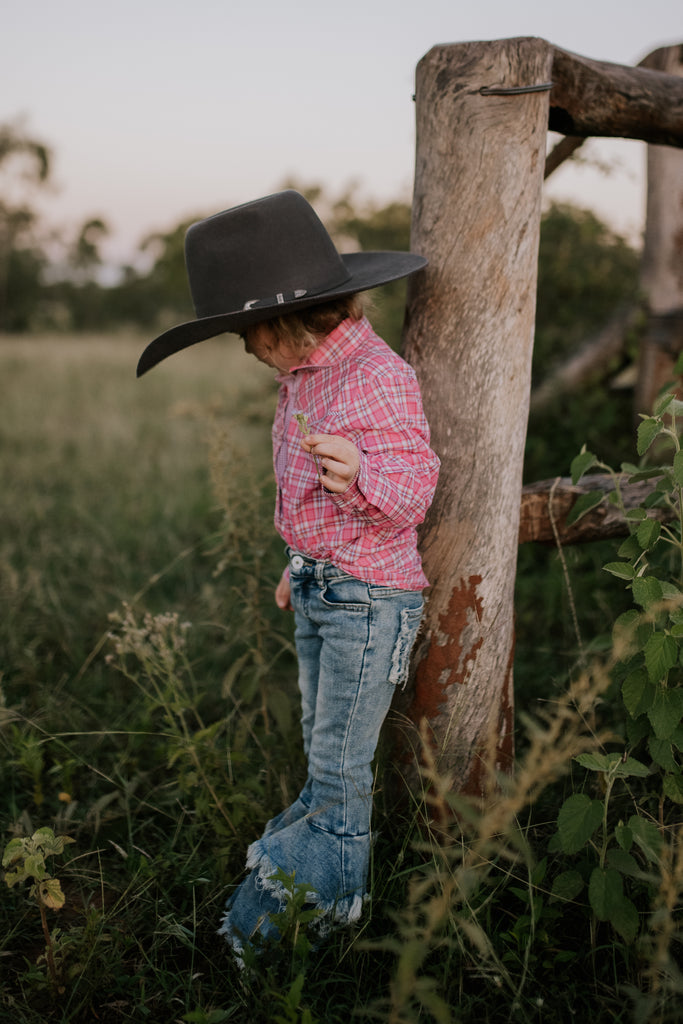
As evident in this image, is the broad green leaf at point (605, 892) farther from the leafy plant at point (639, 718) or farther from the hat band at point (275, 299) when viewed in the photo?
the hat band at point (275, 299)

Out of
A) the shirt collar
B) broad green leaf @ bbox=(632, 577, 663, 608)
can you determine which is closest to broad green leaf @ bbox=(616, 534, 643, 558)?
broad green leaf @ bbox=(632, 577, 663, 608)

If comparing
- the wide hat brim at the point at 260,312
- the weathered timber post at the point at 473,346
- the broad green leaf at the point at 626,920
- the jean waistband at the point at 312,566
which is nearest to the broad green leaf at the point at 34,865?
the jean waistband at the point at 312,566

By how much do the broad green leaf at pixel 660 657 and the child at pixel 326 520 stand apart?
22.8 inches

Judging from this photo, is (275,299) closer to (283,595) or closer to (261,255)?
(261,255)

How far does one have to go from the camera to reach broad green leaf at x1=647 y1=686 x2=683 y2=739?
177 centimetres

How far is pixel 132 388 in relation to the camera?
33.0 ft

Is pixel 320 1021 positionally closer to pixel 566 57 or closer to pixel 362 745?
pixel 362 745

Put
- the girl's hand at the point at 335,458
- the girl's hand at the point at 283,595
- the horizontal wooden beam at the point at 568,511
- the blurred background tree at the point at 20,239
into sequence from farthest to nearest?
the blurred background tree at the point at 20,239
the girl's hand at the point at 283,595
the horizontal wooden beam at the point at 568,511
the girl's hand at the point at 335,458

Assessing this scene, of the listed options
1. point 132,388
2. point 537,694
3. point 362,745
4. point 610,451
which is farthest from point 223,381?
point 362,745

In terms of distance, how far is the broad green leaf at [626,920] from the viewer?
5.59ft

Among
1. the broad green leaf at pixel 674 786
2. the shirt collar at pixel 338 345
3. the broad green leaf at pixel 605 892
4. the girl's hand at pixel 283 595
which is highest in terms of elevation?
the shirt collar at pixel 338 345

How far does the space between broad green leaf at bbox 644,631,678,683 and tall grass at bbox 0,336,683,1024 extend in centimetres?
12

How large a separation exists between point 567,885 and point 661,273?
3.27 m

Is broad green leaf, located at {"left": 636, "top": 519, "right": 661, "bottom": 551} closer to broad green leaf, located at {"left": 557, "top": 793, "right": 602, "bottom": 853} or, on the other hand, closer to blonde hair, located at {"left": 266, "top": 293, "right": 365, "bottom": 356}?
broad green leaf, located at {"left": 557, "top": 793, "right": 602, "bottom": 853}
